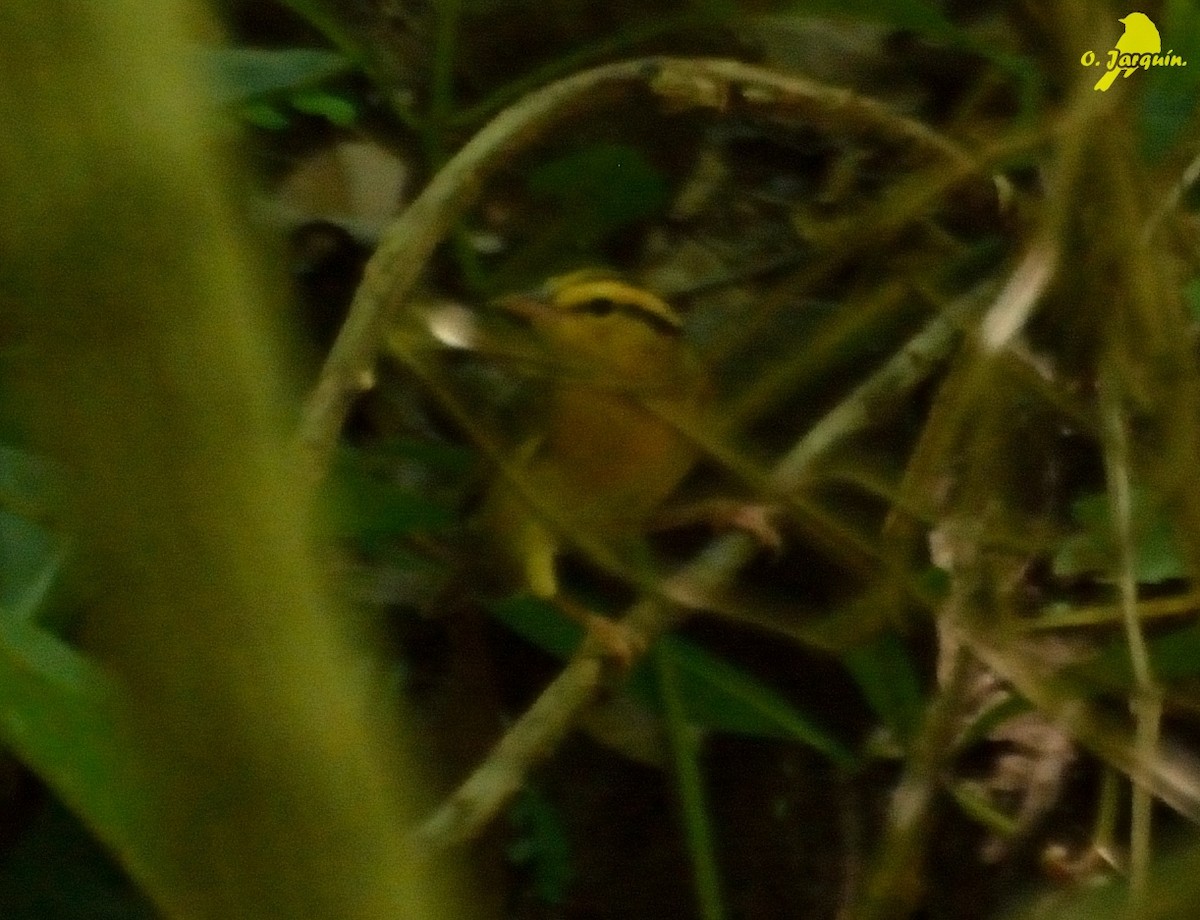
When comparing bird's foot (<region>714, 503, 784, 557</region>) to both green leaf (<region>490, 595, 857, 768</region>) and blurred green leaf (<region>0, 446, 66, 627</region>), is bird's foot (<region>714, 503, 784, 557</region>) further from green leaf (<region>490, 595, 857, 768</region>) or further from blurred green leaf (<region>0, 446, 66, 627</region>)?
blurred green leaf (<region>0, 446, 66, 627</region>)

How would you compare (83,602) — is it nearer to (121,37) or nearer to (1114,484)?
(121,37)

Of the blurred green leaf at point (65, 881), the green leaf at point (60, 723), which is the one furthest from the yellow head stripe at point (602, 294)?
the green leaf at point (60, 723)

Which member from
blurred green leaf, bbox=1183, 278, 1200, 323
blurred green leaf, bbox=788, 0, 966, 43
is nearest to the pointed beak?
blurred green leaf, bbox=788, 0, 966, 43

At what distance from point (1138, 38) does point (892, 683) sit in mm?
522

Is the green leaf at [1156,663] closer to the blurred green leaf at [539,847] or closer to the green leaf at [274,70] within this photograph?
the blurred green leaf at [539,847]

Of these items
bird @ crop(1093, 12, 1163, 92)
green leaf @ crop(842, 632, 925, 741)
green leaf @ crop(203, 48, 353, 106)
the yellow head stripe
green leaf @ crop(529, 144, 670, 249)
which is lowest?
green leaf @ crop(842, 632, 925, 741)

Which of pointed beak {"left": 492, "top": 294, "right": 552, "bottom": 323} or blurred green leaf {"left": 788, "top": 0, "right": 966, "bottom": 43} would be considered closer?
blurred green leaf {"left": 788, "top": 0, "right": 966, "bottom": 43}

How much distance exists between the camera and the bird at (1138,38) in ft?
4.02

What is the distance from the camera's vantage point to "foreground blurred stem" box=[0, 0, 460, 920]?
1.03 feet

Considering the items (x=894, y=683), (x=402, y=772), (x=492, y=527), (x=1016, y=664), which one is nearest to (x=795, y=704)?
(x=894, y=683)

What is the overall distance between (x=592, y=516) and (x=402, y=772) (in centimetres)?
103

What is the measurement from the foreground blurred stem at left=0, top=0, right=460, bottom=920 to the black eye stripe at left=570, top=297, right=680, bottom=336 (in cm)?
123

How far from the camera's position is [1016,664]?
1081mm

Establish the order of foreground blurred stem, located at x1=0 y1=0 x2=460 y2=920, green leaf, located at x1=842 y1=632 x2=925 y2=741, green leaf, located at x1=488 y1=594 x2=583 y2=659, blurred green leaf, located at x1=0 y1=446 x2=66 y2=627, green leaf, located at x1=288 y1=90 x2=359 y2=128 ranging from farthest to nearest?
green leaf, located at x1=288 y1=90 x2=359 y2=128, green leaf, located at x1=488 y1=594 x2=583 y2=659, green leaf, located at x1=842 y1=632 x2=925 y2=741, blurred green leaf, located at x1=0 y1=446 x2=66 y2=627, foreground blurred stem, located at x1=0 y1=0 x2=460 y2=920
